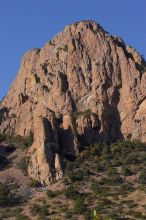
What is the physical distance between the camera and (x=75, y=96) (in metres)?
119

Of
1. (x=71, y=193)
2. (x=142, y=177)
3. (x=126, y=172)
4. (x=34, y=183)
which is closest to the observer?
(x=71, y=193)

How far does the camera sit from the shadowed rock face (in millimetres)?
106000

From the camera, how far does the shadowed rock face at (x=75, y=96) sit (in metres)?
106

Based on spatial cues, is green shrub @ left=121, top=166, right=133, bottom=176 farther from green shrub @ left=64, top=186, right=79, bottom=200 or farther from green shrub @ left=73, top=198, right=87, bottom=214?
green shrub @ left=73, top=198, right=87, bottom=214

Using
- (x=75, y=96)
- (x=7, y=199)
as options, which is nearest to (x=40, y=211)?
(x=7, y=199)

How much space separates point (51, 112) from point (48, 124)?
5.60 metres

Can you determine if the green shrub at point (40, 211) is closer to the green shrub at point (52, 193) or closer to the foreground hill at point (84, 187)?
the foreground hill at point (84, 187)

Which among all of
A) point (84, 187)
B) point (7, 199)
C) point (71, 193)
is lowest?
point (7, 199)

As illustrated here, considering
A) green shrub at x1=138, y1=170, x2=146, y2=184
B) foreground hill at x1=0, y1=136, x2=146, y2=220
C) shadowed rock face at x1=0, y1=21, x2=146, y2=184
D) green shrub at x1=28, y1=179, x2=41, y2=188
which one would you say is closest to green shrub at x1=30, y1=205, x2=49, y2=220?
foreground hill at x1=0, y1=136, x2=146, y2=220

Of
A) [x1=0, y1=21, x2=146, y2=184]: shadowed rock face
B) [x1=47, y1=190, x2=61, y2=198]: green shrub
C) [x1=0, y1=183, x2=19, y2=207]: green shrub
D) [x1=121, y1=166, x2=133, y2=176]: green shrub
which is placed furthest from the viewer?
[x1=0, y1=21, x2=146, y2=184]: shadowed rock face

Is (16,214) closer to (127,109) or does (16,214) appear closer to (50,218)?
(50,218)

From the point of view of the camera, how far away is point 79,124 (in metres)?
111

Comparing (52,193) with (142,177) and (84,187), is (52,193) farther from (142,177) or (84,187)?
(142,177)

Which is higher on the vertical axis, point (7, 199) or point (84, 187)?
point (84, 187)
